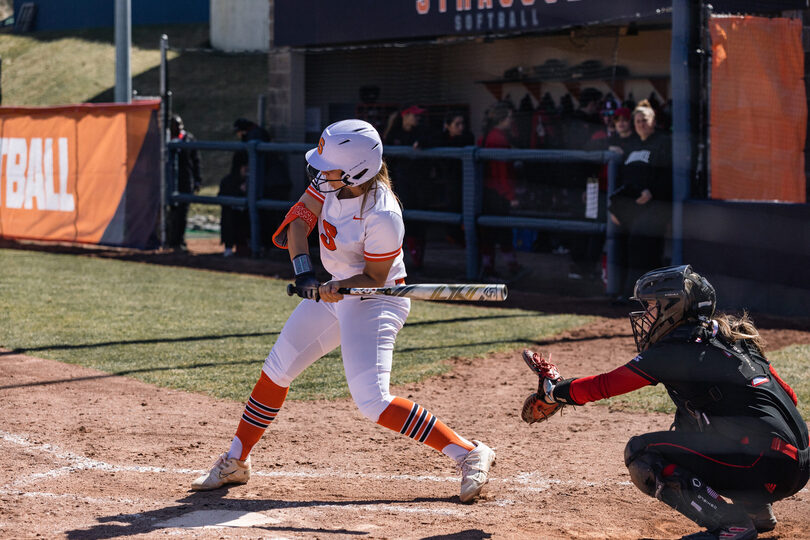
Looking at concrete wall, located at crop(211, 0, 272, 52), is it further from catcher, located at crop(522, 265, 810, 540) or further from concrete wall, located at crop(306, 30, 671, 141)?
catcher, located at crop(522, 265, 810, 540)

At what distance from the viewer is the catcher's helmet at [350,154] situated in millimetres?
4594

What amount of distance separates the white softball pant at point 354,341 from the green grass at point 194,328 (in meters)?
2.06

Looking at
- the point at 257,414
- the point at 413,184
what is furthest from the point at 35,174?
the point at 257,414

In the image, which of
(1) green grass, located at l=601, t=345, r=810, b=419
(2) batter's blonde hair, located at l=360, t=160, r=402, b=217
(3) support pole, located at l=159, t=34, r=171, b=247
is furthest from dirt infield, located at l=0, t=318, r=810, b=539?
(3) support pole, located at l=159, t=34, r=171, b=247

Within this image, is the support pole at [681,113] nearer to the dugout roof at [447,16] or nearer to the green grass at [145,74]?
the dugout roof at [447,16]

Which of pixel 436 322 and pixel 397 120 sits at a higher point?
pixel 397 120

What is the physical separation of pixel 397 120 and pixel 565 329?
16.8 feet

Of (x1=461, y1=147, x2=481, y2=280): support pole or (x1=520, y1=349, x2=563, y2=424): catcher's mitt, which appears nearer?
(x1=520, y1=349, x2=563, y2=424): catcher's mitt

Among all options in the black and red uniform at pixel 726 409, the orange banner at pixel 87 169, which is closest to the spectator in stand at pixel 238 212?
the orange banner at pixel 87 169

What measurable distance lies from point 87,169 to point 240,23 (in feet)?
56.5

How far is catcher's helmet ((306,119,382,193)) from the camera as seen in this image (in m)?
4.59

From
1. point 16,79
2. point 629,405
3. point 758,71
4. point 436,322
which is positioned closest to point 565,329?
point 436,322

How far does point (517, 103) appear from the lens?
55.9 ft

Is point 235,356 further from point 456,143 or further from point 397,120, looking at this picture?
point 397,120
